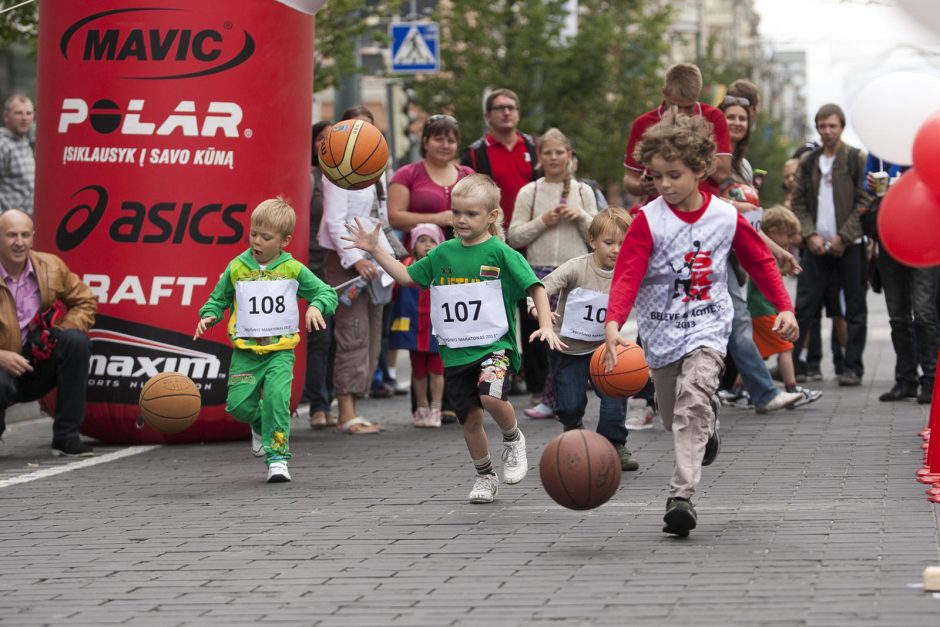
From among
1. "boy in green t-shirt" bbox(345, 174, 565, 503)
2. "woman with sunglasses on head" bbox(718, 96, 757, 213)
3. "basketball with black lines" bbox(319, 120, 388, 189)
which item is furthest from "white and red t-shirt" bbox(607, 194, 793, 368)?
"woman with sunglasses on head" bbox(718, 96, 757, 213)

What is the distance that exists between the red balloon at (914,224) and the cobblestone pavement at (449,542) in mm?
1139

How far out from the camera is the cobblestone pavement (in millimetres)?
5746

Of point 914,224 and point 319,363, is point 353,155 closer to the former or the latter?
point 319,363

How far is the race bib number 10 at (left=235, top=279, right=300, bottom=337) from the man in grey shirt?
579cm

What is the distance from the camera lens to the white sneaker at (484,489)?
8102 millimetres

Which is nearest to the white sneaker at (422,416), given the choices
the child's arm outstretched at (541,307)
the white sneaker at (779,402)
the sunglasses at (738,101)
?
the white sneaker at (779,402)

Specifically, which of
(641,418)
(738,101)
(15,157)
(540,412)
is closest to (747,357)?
(641,418)

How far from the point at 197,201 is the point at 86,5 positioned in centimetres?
138

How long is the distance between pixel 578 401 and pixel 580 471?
2.37 metres

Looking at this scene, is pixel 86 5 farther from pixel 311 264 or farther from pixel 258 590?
pixel 258 590

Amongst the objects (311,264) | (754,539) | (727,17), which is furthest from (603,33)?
(727,17)

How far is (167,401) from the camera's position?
9305 millimetres

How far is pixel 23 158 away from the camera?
14.6 meters

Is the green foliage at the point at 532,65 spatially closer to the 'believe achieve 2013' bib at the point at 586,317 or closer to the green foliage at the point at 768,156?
the 'believe achieve 2013' bib at the point at 586,317
